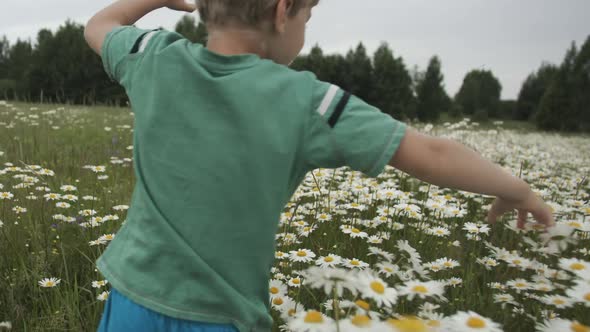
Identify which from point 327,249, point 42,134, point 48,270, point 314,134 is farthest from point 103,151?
point 314,134

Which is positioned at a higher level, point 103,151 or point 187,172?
point 187,172

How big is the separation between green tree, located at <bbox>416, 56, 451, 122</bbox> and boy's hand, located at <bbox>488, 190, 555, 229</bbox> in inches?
1453

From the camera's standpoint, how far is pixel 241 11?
125 cm

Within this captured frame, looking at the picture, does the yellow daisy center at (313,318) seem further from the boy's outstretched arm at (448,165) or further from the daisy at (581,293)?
the daisy at (581,293)

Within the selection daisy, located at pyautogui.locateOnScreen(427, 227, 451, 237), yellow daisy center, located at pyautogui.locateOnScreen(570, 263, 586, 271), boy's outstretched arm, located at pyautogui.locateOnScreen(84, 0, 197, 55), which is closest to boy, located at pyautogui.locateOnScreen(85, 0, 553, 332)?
yellow daisy center, located at pyautogui.locateOnScreen(570, 263, 586, 271)

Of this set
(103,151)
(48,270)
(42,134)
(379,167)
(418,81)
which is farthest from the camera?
(418,81)

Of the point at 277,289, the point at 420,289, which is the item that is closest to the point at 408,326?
the point at 420,289

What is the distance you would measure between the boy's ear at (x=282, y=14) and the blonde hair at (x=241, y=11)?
0.02m

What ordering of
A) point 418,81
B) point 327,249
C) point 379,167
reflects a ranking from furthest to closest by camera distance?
point 418,81
point 327,249
point 379,167

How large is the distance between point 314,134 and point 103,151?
5.22m

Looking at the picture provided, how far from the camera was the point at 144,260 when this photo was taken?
129cm

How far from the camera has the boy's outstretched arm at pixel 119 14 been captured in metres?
1.71

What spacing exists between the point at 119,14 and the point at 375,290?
1374 mm

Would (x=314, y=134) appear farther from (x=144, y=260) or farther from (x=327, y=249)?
(x=327, y=249)
